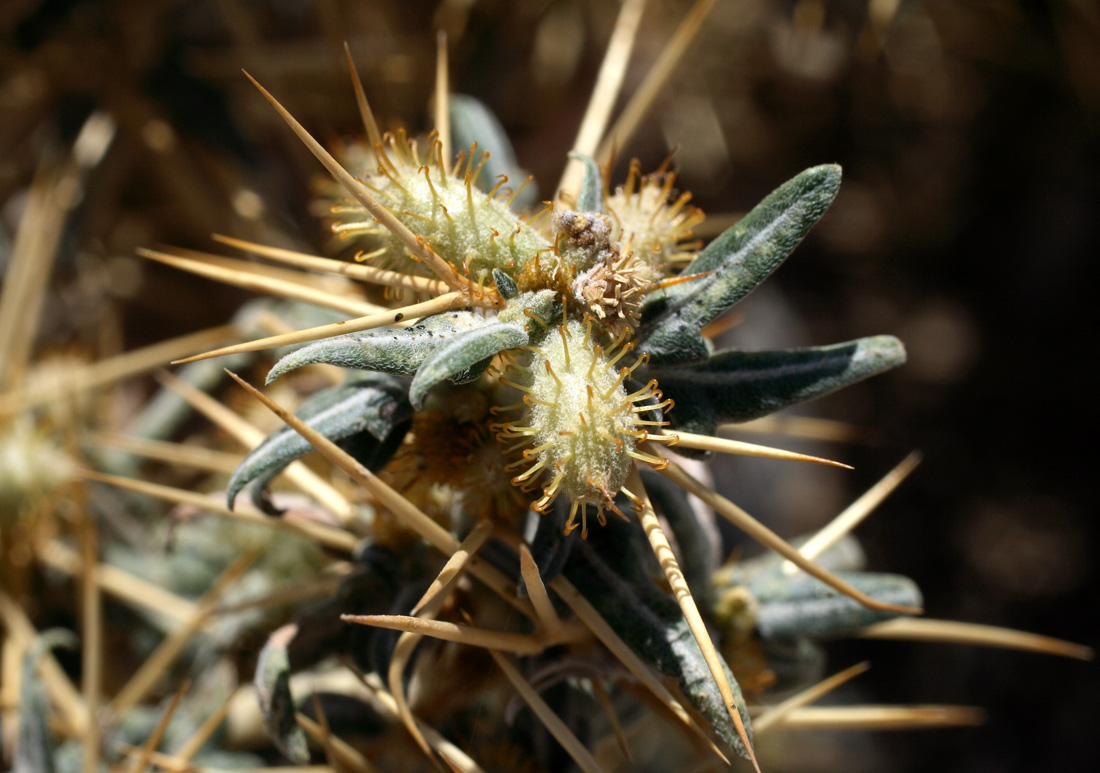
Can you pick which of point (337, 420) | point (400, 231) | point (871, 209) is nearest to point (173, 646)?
point (337, 420)

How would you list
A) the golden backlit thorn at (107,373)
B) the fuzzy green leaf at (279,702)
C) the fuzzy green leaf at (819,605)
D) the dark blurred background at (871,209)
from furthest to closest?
1. the dark blurred background at (871,209)
2. the golden backlit thorn at (107,373)
3. the fuzzy green leaf at (819,605)
4. the fuzzy green leaf at (279,702)

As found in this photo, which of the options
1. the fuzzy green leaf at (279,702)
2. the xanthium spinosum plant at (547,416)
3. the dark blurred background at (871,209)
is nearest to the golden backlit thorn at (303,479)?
the xanthium spinosum plant at (547,416)

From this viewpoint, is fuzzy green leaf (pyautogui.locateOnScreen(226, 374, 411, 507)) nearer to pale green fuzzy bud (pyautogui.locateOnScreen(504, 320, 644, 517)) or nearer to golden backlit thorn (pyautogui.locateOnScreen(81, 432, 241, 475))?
pale green fuzzy bud (pyautogui.locateOnScreen(504, 320, 644, 517))

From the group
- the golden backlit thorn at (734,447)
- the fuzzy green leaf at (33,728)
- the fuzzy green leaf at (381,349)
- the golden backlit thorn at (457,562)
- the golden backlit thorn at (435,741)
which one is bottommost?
the fuzzy green leaf at (33,728)

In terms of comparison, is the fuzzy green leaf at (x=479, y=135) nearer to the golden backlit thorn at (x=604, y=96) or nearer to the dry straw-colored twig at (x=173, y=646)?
the golden backlit thorn at (x=604, y=96)

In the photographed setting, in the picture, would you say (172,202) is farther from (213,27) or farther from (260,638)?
(260,638)

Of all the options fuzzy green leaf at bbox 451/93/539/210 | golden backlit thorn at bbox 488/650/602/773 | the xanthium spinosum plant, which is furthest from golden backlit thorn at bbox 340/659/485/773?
fuzzy green leaf at bbox 451/93/539/210
